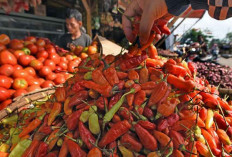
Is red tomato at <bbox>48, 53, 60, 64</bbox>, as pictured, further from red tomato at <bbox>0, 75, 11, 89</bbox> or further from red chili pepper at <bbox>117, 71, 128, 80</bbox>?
red chili pepper at <bbox>117, 71, 128, 80</bbox>

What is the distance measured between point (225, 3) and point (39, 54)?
10.6ft

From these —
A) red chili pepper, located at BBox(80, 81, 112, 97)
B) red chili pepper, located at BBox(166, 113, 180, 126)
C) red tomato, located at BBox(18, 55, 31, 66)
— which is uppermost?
red tomato, located at BBox(18, 55, 31, 66)

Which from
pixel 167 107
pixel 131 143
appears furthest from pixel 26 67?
pixel 167 107

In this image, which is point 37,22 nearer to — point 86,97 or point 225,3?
point 86,97

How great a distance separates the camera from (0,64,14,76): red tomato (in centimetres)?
265

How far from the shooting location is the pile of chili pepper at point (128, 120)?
3.72 feet

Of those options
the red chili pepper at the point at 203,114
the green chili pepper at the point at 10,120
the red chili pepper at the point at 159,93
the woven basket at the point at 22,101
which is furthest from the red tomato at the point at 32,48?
the red chili pepper at the point at 203,114

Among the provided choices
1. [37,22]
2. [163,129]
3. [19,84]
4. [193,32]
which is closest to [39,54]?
[19,84]

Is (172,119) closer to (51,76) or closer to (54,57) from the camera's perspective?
(51,76)

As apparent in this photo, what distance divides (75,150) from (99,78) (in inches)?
22.0

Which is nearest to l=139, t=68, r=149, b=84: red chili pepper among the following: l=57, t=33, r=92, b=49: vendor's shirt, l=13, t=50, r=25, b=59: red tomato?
l=13, t=50, r=25, b=59: red tomato

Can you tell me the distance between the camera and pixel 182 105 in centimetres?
125

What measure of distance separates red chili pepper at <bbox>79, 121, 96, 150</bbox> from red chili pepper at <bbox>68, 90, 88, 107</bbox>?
203 mm

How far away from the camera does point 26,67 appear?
3025 millimetres
